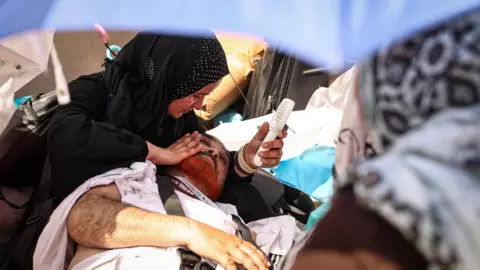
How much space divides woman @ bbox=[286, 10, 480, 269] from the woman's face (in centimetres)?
89

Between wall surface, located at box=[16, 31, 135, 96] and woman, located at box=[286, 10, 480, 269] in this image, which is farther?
wall surface, located at box=[16, 31, 135, 96]

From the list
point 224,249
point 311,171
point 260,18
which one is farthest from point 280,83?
point 260,18

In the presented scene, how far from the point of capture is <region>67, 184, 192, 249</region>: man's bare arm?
114 cm

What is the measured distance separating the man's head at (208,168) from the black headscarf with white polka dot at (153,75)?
0.49 feet

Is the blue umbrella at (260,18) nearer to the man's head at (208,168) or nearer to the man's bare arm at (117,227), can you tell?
the man's bare arm at (117,227)

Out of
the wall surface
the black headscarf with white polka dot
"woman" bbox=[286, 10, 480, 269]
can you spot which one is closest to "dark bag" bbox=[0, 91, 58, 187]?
the black headscarf with white polka dot

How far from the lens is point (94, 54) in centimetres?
246

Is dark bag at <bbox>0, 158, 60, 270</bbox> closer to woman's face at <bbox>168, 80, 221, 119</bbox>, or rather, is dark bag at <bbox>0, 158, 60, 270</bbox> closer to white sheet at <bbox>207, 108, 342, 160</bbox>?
woman's face at <bbox>168, 80, 221, 119</bbox>

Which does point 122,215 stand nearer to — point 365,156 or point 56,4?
point 56,4

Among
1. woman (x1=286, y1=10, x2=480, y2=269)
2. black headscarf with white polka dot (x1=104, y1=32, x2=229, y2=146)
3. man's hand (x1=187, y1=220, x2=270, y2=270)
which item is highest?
woman (x1=286, y1=10, x2=480, y2=269)

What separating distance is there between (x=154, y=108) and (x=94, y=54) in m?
1.18

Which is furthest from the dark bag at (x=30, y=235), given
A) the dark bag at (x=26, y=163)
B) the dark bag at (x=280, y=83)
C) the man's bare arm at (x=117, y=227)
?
the dark bag at (x=280, y=83)

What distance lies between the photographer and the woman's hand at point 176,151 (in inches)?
53.8

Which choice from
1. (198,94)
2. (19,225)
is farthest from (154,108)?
(19,225)
